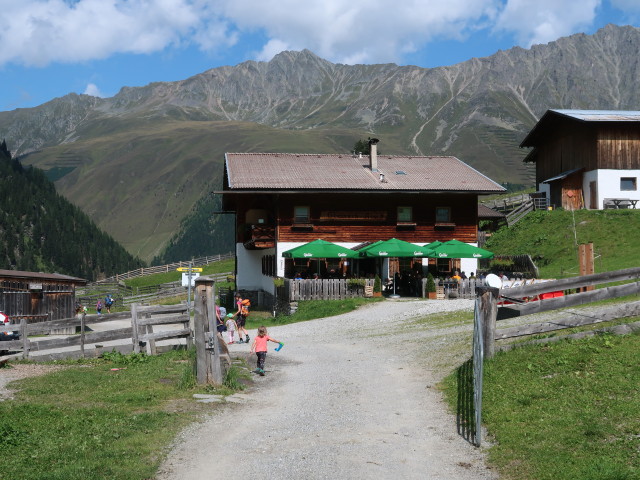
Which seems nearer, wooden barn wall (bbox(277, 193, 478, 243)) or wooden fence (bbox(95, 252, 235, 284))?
wooden barn wall (bbox(277, 193, 478, 243))

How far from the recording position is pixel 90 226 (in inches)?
6348

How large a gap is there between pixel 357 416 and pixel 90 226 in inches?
6204

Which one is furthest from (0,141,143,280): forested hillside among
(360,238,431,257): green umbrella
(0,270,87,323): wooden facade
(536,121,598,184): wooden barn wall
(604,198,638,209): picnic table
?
(360,238,431,257): green umbrella

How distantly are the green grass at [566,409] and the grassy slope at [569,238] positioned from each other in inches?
896

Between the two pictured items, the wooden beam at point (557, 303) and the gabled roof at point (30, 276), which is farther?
the gabled roof at point (30, 276)

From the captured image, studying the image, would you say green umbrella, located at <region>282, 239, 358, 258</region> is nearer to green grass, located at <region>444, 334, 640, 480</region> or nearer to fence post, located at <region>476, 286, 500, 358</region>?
green grass, located at <region>444, 334, 640, 480</region>

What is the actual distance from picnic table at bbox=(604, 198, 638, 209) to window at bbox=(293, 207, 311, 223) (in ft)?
69.0

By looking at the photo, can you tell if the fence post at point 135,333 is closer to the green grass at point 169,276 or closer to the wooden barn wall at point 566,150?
the wooden barn wall at point 566,150

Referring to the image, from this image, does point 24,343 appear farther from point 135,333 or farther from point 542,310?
point 542,310

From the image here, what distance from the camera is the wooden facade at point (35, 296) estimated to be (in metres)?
39.5

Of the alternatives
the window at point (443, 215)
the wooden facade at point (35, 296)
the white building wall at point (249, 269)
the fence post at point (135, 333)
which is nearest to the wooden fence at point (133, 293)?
the wooden facade at point (35, 296)

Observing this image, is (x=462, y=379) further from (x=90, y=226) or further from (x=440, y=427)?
(x=90, y=226)

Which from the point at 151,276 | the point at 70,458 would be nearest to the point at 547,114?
the point at 70,458

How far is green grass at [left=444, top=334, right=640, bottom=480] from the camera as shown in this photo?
8.41m
